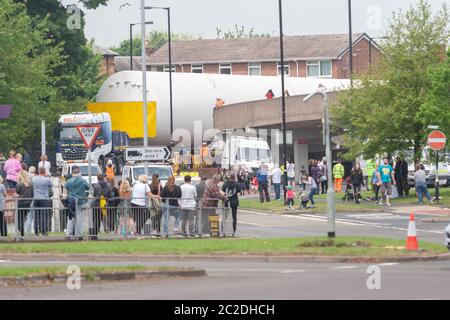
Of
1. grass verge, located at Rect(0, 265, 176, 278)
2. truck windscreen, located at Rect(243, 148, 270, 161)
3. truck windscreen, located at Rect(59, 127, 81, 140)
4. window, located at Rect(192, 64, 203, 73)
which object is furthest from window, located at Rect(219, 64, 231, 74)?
grass verge, located at Rect(0, 265, 176, 278)

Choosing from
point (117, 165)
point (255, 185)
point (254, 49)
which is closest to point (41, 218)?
point (255, 185)

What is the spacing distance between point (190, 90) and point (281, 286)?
7039cm

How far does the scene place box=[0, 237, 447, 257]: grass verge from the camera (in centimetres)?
2766

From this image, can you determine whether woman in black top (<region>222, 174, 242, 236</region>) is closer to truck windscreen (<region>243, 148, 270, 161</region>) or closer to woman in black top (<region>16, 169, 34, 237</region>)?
woman in black top (<region>16, 169, 34, 237</region>)

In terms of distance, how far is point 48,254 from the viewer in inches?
1122

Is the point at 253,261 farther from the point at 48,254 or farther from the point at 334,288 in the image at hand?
the point at 334,288

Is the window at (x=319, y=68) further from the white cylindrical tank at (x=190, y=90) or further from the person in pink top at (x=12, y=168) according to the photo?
the person in pink top at (x=12, y=168)

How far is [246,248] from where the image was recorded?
1142 inches

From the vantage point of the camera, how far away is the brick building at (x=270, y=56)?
4707 inches

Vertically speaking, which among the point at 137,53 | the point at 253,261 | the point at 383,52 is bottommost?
the point at 253,261

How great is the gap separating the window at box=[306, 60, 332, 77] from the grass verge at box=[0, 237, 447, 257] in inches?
3518

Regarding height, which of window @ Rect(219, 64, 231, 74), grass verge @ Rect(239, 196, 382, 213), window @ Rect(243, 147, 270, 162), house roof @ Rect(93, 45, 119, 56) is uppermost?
house roof @ Rect(93, 45, 119, 56)
